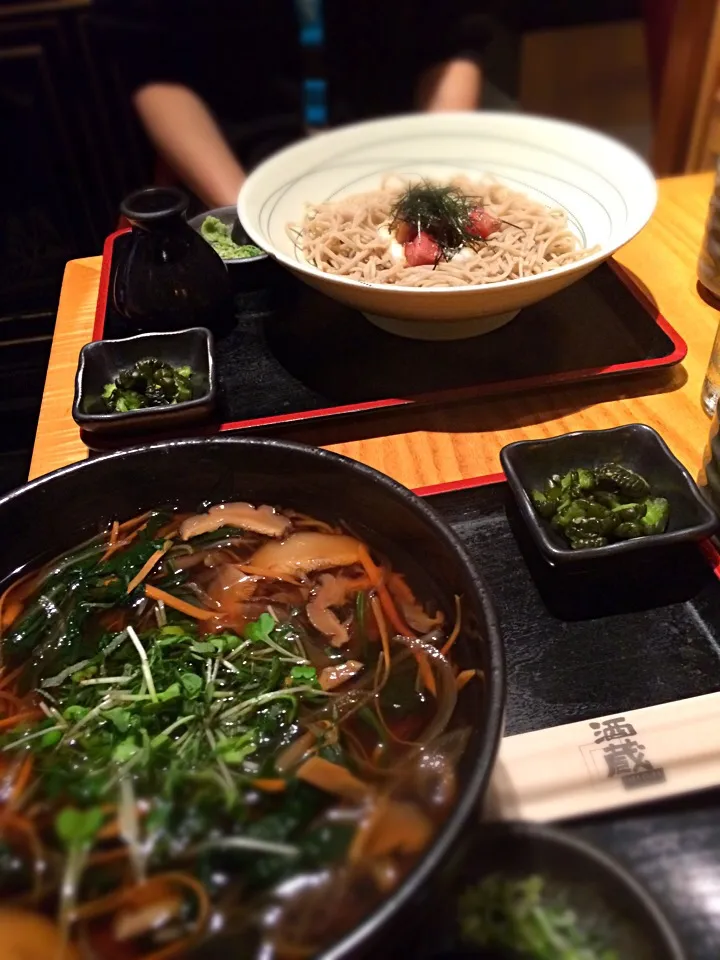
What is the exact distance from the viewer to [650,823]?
2.50ft

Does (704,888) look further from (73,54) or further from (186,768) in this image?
(73,54)

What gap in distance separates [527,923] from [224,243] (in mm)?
1568

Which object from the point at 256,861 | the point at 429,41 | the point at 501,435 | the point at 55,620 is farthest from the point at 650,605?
the point at 429,41

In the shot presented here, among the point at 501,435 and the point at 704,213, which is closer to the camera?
the point at 501,435

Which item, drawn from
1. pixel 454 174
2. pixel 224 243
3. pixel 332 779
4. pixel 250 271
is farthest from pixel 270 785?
pixel 454 174

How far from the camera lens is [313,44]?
3.04m

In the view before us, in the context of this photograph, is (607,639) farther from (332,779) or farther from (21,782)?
(21,782)

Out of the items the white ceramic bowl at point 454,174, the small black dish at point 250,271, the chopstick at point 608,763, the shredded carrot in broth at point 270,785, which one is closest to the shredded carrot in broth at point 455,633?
the chopstick at point 608,763

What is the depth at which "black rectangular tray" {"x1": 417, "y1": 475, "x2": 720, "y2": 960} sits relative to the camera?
0.76m

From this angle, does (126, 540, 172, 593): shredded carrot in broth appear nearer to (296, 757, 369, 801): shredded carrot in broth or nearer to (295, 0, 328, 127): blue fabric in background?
(296, 757, 369, 801): shredded carrot in broth

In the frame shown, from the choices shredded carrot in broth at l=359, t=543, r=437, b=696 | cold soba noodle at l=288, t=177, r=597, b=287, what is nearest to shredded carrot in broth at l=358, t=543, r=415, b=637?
shredded carrot in broth at l=359, t=543, r=437, b=696

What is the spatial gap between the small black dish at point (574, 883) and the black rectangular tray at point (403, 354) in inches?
31.5

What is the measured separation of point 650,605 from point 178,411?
0.80 metres

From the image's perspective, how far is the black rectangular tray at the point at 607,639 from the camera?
76cm
